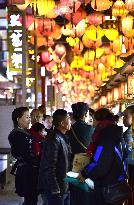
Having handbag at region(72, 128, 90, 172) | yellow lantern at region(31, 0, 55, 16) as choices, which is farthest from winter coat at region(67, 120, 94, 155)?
yellow lantern at region(31, 0, 55, 16)

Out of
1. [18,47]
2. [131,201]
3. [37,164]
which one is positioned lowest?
[131,201]

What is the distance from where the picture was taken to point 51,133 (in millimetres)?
7184

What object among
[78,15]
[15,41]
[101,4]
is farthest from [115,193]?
[78,15]

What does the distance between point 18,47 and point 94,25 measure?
10.5ft

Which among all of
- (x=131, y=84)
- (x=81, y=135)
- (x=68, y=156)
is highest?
(x=131, y=84)

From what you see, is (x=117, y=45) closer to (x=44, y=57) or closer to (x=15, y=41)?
(x=44, y=57)

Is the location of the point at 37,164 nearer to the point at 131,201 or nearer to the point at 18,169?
the point at 18,169

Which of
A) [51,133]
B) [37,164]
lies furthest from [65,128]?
[37,164]

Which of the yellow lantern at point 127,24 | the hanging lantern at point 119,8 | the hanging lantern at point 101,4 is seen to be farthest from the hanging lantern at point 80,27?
the hanging lantern at point 101,4

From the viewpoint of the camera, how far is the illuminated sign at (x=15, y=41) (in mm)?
16406

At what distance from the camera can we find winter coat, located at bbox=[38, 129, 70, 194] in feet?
22.6

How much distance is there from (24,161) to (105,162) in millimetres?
2461

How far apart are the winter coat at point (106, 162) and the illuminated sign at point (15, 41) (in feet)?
34.5

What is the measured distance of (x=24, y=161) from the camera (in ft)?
27.5
